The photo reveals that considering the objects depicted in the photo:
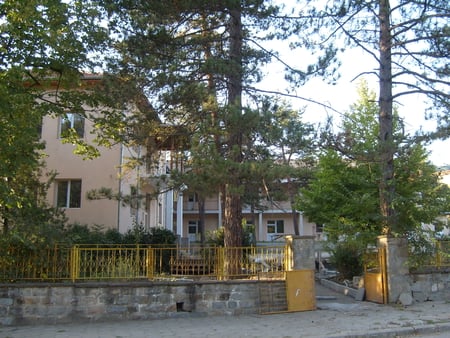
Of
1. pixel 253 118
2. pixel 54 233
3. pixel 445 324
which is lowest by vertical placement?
pixel 445 324

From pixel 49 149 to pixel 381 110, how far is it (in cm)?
1305

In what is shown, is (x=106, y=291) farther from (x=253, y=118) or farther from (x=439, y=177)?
(x=439, y=177)

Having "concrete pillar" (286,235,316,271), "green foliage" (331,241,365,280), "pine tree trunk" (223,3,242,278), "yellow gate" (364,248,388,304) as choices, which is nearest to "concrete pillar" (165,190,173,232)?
"green foliage" (331,241,365,280)

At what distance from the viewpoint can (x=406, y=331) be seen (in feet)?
29.5

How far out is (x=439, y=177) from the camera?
15.1 meters

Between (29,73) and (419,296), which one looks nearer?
(29,73)

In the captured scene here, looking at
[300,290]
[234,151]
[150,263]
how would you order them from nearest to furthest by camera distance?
[150,263] → [234,151] → [300,290]

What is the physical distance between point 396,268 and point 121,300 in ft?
24.1

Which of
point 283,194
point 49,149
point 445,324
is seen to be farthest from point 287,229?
point 445,324

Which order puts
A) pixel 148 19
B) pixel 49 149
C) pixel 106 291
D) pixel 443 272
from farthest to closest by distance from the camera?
pixel 49 149 < pixel 443 272 < pixel 148 19 < pixel 106 291

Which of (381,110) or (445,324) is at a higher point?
(381,110)

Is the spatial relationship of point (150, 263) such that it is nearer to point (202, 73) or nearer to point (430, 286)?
point (202, 73)

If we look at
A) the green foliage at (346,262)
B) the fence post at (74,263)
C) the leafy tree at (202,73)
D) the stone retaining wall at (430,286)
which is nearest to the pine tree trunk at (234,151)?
the leafy tree at (202,73)

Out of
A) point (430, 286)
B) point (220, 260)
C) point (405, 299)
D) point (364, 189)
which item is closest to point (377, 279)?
point (405, 299)
